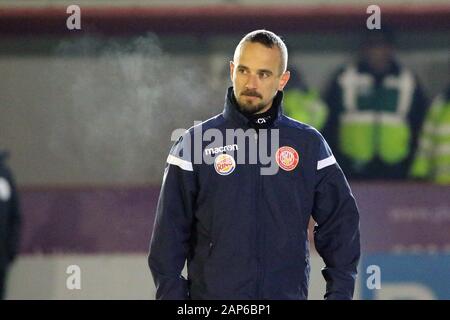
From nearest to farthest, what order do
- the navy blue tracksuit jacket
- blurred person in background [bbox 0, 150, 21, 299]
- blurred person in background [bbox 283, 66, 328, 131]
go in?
the navy blue tracksuit jacket → blurred person in background [bbox 0, 150, 21, 299] → blurred person in background [bbox 283, 66, 328, 131]

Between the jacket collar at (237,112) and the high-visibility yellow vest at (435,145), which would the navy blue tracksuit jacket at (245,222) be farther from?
the high-visibility yellow vest at (435,145)

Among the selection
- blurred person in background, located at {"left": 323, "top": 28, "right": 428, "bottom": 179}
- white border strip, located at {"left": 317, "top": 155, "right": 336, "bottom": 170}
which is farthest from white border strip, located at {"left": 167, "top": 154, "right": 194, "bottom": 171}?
blurred person in background, located at {"left": 323, "top": 28, "right": 428, "bottom": 179}

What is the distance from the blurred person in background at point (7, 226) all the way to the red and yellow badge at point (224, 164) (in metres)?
2.10

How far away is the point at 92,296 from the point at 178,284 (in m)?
1.90

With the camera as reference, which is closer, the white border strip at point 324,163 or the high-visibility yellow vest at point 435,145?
the white border strip at point 324,163

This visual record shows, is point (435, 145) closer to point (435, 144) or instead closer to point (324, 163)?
point (435, 144)

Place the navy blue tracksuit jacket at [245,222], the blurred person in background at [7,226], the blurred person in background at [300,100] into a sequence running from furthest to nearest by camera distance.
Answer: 1. the blurred person in background at [300,100]
2. the blurred person in background at [7,226]
3. the navy blue tracksuit jacket at [245,222]

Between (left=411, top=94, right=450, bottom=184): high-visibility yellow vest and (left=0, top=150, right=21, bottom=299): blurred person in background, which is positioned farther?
(left=411, top=94, right=450, bottom=184): high-visibility yellow vest

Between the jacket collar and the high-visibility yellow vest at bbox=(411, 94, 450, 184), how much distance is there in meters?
2.21

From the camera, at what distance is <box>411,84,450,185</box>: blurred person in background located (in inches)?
180

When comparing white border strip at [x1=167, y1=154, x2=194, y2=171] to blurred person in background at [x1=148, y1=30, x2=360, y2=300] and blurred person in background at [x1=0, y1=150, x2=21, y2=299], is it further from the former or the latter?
blurred person in background at [x1=0, y1=150, x2=21, y2=299]

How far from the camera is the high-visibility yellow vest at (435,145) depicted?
4.57 meters

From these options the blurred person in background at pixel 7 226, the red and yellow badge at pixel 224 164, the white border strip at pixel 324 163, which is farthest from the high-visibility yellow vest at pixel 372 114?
the red and yellow badge at pixel 224 164
